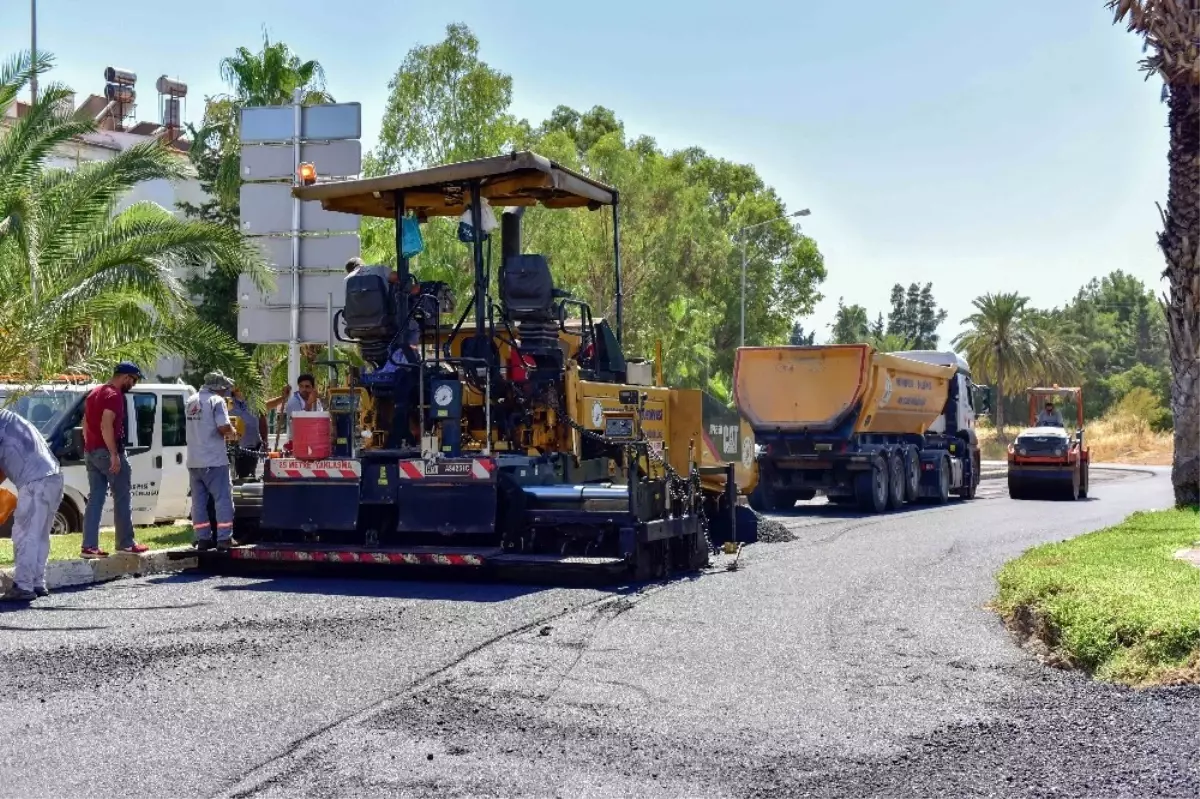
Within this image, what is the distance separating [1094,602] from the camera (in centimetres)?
838

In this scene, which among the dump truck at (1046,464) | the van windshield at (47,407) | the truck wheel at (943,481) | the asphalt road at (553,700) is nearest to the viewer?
the asphalt road at (553,700)

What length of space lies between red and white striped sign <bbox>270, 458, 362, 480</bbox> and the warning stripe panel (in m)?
0.61

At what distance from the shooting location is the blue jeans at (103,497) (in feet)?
37.8

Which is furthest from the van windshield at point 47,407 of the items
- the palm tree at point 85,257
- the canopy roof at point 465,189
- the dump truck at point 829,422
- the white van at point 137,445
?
the dump truck at point 829,422

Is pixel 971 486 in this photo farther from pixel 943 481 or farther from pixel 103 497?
pixel 103 497

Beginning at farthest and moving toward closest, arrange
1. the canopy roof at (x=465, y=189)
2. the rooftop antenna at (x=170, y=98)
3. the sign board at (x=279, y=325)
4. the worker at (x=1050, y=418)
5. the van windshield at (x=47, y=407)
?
1. the rooftop antenna at (x=170, y=98)
2. the worker at (x=1050, y=418)
3. the sign board at (x=279, y=325)
4. the van windshield at (x=47, y=407)
5. the canopy roof at (x=465, y=189)

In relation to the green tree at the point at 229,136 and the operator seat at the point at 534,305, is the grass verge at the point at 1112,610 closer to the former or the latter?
the operator seat at the point at 534,305

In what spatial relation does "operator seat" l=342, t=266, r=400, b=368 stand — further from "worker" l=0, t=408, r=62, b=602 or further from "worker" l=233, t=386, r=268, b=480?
"worker" l=233, t=386, r=268, b=480

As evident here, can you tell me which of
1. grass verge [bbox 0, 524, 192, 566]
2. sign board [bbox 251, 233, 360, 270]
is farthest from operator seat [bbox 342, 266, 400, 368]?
grass verge [bbox 0, 524, 192, 566]

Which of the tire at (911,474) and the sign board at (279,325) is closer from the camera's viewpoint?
the sign board at (279,325)

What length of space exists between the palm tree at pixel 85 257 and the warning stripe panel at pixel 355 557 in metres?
3.86

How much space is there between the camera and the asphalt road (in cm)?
544

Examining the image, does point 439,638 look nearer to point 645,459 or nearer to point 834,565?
point 645,459

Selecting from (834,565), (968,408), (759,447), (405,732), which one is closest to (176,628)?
(405,732)
